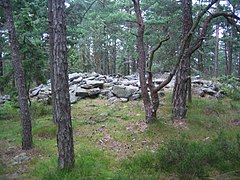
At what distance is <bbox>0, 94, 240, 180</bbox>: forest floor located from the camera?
4176mm

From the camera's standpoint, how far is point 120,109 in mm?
10109

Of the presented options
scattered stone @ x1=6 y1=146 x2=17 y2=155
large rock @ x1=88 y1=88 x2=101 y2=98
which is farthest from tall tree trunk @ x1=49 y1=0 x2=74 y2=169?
large rock @ x1=88 y1=88 x2=101 y2=98

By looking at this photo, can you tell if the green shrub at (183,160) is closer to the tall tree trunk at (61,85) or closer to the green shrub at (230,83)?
the green shrub at (230,83)

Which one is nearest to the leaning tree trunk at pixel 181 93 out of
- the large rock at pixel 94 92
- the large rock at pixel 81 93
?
the large rock at pixel 94 92

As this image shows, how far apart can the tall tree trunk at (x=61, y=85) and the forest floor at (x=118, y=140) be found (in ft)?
1.35

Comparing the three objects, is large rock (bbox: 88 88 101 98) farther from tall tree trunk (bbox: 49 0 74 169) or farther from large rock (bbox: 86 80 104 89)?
tall tree trunk (bbox: 49 0 74 169)

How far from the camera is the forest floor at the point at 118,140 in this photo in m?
4.18

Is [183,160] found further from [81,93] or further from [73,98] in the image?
[81,93]

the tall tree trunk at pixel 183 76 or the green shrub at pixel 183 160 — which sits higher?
the tall tree trunk at pixel 183 76

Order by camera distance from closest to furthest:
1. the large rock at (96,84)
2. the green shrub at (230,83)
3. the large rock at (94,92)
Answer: the green shrub at (230,83) < the large rock at (94,92) < the large rock at (96,84)

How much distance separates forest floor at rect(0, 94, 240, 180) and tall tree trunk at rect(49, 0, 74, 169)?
1.35 ft

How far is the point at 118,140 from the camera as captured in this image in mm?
6512

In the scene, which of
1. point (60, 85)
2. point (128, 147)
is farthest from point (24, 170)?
point (128, 147)

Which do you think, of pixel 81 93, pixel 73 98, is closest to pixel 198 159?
pixel 73 98
